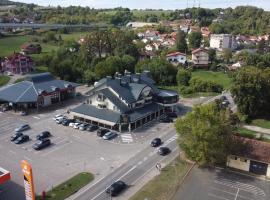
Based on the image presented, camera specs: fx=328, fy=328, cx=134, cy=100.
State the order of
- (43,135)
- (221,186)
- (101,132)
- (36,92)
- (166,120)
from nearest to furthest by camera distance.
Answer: (221,186), (43,135), (101,132), (166,120), (36,92)

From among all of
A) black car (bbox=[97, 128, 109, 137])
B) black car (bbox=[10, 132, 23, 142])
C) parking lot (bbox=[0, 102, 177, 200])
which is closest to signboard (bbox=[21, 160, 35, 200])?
parking lot (bbox=[0, 102, 177, 200])

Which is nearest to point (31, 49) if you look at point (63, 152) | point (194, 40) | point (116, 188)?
point (194, 40)

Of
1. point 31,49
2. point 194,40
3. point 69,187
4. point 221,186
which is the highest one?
point 194,40

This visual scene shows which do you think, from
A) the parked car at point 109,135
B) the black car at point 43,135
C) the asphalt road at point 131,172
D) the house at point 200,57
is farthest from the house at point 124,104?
the house at point 200,57

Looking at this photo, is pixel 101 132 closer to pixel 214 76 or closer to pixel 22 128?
pixel 22 128

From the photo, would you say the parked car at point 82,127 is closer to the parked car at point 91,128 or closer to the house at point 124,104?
the parked car at point 91,128

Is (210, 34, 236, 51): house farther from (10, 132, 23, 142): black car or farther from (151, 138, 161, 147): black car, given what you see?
(10, 132, 23, 142): black car

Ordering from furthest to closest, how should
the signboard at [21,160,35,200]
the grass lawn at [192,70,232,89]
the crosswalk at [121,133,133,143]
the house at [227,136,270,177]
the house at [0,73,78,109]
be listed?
the grass lawn at [192,70,232,89] < the house at [0,73,78,109] < the crosswalk at [121,133,133,143] < the house at [227,136,270,177] < the signboard at [21,160,35,200]
